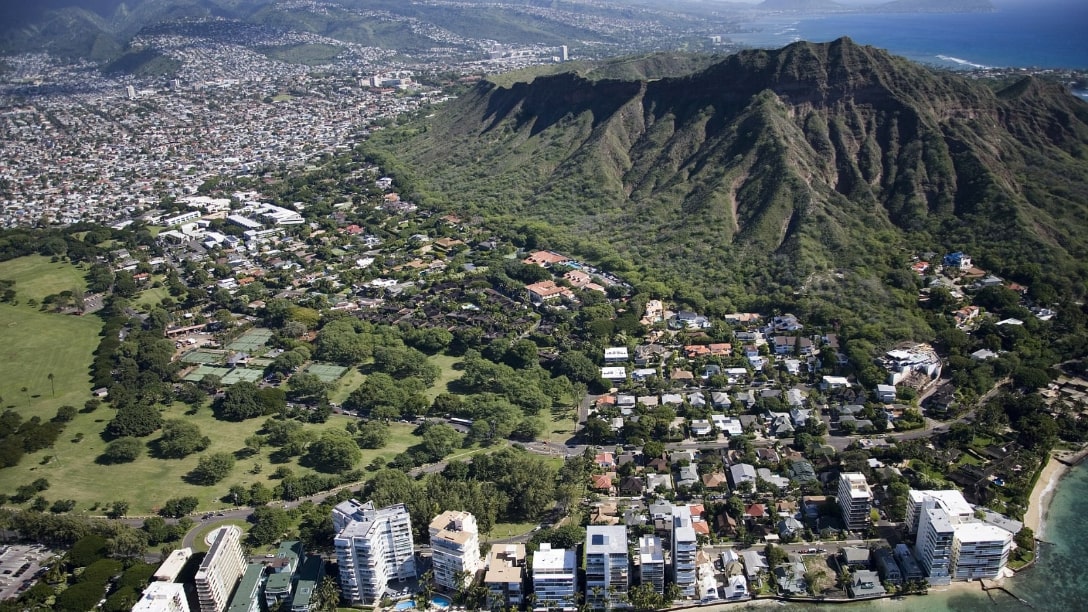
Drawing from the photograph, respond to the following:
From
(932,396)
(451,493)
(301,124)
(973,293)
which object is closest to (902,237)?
(973,293)

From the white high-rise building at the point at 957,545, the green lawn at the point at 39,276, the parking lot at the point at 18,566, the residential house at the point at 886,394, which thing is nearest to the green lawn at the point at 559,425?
the residential house at the point at 886,394

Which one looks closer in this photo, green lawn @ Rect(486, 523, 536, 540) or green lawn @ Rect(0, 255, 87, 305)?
green lawn @ Rect(486, 523, 536, 540)

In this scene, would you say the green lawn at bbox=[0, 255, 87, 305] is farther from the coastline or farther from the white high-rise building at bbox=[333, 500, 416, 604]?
the coastline

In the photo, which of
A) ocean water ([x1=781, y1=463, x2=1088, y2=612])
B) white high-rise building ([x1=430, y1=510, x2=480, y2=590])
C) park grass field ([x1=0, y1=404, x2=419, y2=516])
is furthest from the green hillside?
white high-rise building ([x1=430, y1=510, x2=480, y2=590])

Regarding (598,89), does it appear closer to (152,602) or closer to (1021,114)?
(1021,114)

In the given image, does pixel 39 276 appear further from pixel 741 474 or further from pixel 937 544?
pixel 937 544

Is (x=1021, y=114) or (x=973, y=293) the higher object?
(x=1021, y=114)

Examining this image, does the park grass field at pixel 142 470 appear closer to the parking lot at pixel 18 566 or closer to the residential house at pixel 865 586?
the parking lot at pixel 18 566
